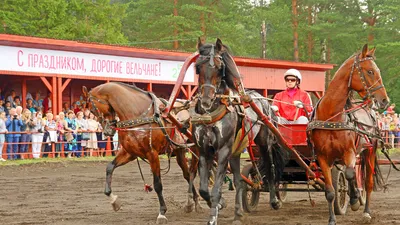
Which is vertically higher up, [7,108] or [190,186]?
[7,108]

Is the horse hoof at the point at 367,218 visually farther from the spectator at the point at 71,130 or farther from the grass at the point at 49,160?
the spectator at the point at 71,130

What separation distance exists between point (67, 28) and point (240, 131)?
30.3m

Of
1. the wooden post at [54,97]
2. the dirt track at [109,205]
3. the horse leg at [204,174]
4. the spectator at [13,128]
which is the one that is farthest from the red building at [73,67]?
the horse leg at [204,174]

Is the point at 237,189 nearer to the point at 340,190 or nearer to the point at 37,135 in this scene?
the point at 340,190

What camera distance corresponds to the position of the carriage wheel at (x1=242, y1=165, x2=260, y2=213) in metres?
11.0

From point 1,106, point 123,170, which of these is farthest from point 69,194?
point 1,106

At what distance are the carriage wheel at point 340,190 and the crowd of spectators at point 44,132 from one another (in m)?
10.9

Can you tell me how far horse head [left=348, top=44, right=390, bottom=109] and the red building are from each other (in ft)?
50.1

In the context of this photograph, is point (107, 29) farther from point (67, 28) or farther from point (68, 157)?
point (68, 157)

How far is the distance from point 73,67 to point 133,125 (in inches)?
576

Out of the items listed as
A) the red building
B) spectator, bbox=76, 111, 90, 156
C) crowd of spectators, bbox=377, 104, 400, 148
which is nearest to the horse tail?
spectator, bbox=76, 111, 90, 156

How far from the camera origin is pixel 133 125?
10.8 m

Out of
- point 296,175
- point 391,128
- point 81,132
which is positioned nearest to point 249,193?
point 296,175

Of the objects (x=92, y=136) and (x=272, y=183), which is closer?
(x=272, y=183)
